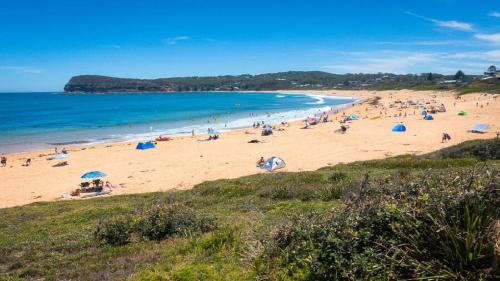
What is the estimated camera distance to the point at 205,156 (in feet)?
104

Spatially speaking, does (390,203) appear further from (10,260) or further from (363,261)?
(10,260)

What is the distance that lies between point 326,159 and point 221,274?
22.7 metres

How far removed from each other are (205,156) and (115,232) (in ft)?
76.3

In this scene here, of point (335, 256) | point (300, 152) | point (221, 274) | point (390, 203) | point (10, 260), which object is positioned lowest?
point (300, 152)

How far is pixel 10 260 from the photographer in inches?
308

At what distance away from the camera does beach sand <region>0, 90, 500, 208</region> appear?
2412 centimetres

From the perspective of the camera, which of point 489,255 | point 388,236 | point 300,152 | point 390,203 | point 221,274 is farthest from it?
point 300,152

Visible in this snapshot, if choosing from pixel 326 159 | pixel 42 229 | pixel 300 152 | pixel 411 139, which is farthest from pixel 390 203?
pixel 411 139

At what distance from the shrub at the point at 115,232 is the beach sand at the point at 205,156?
12970mm

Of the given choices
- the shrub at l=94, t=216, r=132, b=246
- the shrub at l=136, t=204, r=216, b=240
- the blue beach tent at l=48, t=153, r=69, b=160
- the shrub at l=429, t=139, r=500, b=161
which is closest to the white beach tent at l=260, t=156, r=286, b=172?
the shrub at l=429, t=139, r=500, b=161

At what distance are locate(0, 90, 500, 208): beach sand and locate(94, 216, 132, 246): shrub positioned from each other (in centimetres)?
1297

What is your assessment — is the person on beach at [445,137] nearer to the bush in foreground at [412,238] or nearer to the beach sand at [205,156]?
the beach sand at [205,156]

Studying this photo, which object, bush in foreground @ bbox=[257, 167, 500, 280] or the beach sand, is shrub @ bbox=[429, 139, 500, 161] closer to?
the beach sand

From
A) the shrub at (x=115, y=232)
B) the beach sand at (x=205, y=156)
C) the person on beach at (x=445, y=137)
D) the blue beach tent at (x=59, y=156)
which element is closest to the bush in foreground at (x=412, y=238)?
the shrub at (x=115, y=232)
